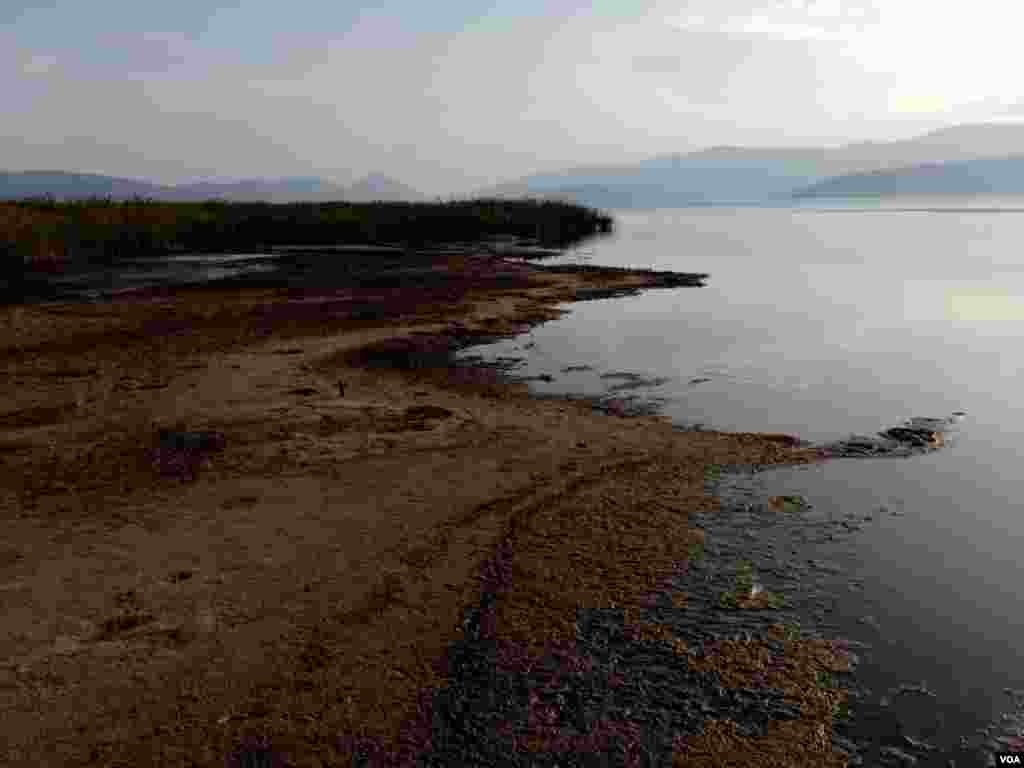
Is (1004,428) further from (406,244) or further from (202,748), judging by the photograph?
(406,244)

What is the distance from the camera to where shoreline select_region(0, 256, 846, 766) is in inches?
197

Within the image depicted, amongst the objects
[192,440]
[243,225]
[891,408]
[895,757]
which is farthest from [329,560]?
[243,225]

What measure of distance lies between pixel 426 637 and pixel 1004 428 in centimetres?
1096

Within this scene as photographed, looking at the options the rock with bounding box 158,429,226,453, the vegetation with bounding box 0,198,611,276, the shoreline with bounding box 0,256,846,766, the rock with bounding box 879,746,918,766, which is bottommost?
the rock with bounding box 879,746,918,766

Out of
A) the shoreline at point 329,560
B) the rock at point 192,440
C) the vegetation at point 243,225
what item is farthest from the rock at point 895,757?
the vegetation at point 243,225

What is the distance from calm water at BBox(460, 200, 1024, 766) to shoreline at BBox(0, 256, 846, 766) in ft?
2.52

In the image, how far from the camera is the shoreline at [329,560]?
499cm

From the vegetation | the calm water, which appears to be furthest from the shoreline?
the vegetation

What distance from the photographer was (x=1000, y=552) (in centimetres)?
798

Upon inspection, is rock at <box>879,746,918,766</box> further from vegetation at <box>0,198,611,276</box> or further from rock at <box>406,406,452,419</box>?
vegetation at <box>0,198,611,276</box>

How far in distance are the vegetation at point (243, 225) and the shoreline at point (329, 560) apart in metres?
29.1

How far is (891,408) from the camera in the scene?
13.9 metres

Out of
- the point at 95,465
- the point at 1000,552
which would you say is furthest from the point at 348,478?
the point at 1000,552

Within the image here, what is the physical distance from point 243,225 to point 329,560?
52.3 m
